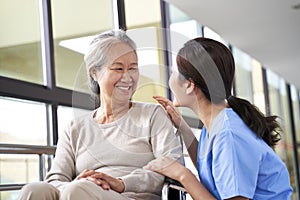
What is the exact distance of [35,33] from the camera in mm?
3021

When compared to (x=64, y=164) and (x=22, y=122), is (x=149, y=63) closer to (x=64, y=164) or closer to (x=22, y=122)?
(x=64, y=164)

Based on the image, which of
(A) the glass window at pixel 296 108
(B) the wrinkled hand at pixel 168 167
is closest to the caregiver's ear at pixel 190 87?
(B) the wrinkled hand at pixel 168 167

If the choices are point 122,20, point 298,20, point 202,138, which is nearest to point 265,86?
point 298,20

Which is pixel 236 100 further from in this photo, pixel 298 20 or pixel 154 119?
pixel 298 20

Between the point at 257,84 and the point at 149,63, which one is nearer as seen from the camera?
the point at 149,63

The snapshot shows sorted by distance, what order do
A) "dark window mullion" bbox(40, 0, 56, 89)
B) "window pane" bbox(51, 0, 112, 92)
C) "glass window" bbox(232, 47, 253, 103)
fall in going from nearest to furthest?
"dark window mullion" bbox(40, 0, 56, 89) < "window pane" bbox(51, 0, 112, 92) < "glass window" bbox(232, 47, 253, 103)

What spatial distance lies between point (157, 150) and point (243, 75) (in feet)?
18.6

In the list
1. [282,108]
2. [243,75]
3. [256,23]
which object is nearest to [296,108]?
[282,108]

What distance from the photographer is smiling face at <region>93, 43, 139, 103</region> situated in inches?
67.1

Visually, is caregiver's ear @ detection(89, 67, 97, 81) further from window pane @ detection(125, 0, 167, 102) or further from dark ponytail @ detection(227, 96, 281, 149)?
dark ponytail @ detection(227, 96, 281, 149)

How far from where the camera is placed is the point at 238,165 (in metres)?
1.55

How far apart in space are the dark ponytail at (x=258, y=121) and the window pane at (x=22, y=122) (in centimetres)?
143

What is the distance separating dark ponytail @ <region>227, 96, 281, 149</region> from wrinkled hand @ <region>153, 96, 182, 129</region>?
7.8 inches

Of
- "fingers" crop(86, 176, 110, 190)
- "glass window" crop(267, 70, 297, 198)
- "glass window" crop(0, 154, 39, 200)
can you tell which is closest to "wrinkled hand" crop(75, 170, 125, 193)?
"fingers" crop(86, 176, 110, 190)
